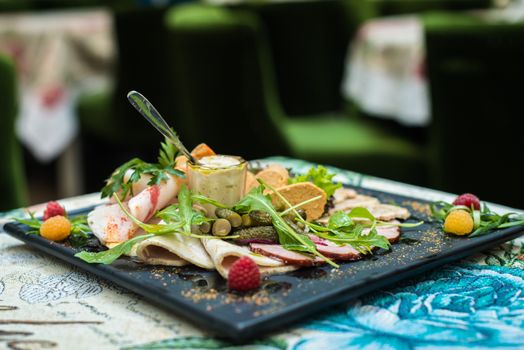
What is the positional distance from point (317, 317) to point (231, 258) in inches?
5.6

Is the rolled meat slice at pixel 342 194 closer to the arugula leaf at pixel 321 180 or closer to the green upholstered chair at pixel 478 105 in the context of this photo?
the arugula leaf at pixel 321 180

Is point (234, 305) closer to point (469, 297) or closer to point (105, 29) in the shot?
point (469, 297)

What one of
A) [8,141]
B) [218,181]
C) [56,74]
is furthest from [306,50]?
[218,181]

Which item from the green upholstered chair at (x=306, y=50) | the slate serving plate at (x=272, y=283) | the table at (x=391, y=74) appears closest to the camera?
the slate serving plate at (x=272, y=283)

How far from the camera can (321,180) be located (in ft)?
4.16

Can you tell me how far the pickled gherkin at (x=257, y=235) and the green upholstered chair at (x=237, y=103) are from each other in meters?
1.84

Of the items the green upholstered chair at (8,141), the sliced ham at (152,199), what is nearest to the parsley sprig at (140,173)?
the sliced ham at (152,199)

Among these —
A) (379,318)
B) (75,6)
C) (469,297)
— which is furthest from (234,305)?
(75,6)

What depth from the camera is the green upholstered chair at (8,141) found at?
2.00 meters

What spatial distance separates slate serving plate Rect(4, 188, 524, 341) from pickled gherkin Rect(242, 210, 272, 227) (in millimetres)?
114

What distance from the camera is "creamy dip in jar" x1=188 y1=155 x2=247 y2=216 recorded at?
1.12 metres

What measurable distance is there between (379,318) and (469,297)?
5.5 inches

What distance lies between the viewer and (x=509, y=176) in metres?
2.48

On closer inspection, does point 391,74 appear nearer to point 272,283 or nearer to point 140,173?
point 140,173
